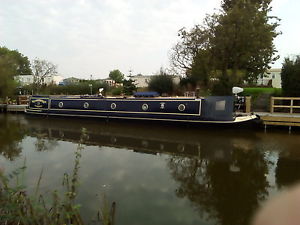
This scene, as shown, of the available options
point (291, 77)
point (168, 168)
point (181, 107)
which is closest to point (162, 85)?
point (181, 107)

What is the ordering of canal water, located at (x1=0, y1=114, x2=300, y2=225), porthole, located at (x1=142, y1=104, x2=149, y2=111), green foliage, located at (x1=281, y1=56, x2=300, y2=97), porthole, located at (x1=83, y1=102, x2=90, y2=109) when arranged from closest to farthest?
canal water, located at (x1=0, y1=114, x2=300, y2=225) → porthole, located at (x1=142, y1=104, x2=149, y2=111) → green foliage, located at (x1=281, y1=56, x2=300, y2=97) → porthole, located at (x1=83, y1=102, x2=90, y2=109)

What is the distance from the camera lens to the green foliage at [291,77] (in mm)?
14383

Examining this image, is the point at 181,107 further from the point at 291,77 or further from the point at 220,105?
the point at 291,77

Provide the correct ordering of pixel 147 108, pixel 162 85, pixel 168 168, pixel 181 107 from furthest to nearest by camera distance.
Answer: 1. pixel 162 85
2. pixel 147 108
3. pixel 181 107
4. pixel 168 168

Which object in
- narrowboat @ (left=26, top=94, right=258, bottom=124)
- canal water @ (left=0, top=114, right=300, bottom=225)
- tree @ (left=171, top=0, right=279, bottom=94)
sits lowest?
canal water @ (left=0, top=114, right=300, bottom=225)

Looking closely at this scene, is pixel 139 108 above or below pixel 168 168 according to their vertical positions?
above

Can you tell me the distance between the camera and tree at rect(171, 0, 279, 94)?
17.4 m

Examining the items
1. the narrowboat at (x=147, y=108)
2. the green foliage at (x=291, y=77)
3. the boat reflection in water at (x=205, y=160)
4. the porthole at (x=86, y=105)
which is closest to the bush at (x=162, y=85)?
the porthole at (x=86, y=105)

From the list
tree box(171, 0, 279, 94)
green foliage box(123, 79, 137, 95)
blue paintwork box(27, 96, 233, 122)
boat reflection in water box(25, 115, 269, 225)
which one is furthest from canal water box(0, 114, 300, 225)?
green foliage box(123, 79, 137, 95)

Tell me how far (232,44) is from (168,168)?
14.0m

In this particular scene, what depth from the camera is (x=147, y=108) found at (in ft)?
46.0

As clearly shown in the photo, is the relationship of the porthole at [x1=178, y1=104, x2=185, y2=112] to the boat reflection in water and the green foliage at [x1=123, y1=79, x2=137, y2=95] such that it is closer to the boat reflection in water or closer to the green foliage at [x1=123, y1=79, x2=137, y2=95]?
the boat reflection in water

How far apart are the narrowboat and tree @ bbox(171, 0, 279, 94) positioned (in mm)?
5139

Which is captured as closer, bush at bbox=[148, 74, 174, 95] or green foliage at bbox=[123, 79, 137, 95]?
bush at bbox=[148, 74, 174, 95]
